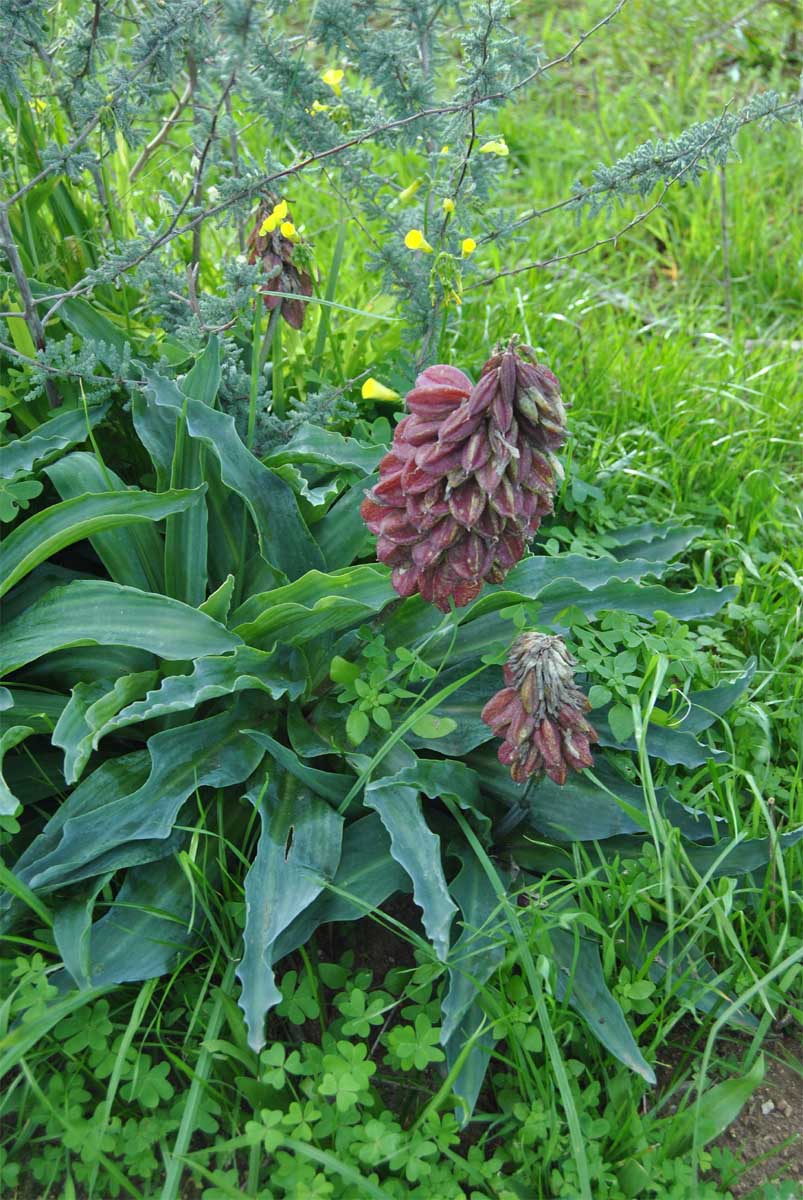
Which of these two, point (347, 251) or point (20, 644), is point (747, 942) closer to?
point (20, 644)

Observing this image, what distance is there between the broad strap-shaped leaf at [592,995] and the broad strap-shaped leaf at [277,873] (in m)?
0.42

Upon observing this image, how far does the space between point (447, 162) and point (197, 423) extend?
926mm

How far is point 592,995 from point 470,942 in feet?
0.78

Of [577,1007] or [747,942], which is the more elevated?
[577,1007]

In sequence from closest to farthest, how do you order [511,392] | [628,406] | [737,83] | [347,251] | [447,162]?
[511,392] < [447,162] < [628,406] < [347,251] < [737,83]

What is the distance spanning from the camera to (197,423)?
2.09m

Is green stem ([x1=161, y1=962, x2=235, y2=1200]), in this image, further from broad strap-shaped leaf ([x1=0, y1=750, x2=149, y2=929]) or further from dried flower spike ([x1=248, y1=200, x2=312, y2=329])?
dried flower spike ([x1=248, y1=200, x2=312, y2=329])

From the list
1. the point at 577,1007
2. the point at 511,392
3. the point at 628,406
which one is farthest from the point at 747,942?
the point at 628,406

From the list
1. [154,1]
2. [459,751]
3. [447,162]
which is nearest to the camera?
[459,751]

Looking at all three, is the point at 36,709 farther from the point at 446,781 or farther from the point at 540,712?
the point at 540,712

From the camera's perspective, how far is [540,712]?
5.62 ft

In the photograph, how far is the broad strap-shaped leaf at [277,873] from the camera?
1689 mm

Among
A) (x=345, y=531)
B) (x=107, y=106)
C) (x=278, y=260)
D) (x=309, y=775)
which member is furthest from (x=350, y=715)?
(x=107, y=106)

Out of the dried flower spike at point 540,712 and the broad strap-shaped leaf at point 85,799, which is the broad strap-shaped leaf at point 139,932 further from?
the dried flower spike at point 540,712
